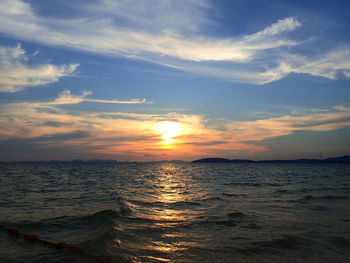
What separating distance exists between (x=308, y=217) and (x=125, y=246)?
10.2 metres

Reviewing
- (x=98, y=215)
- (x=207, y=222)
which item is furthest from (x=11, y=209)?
(x=207, y=222)

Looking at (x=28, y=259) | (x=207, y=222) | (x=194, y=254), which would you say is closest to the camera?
(x=28, y=259)

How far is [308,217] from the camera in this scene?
14062 mm

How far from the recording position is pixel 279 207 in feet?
55.5

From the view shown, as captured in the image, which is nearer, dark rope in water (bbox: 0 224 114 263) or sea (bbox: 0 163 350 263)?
dark rope in water (bbox: 0 224 114 263)

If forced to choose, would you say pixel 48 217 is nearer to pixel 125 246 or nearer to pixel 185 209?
pixel 125 246

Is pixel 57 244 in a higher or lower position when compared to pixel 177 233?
higher

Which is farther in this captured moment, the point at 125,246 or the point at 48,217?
the point at 48,217

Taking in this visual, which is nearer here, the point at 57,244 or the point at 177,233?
the point at 57,244

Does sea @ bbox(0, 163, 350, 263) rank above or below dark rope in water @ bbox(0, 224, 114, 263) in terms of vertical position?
below

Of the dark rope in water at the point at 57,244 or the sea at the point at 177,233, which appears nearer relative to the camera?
the dark rope in water at the point at 57,244

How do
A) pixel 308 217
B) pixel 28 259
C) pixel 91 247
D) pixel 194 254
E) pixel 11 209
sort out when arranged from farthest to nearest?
pixel 11 209 → pixel 308 217 → pixel 91 247 → pixel 194 254 → pixel 28 259

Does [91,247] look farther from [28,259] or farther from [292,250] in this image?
[292,250]

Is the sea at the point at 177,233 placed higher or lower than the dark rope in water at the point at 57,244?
lower
